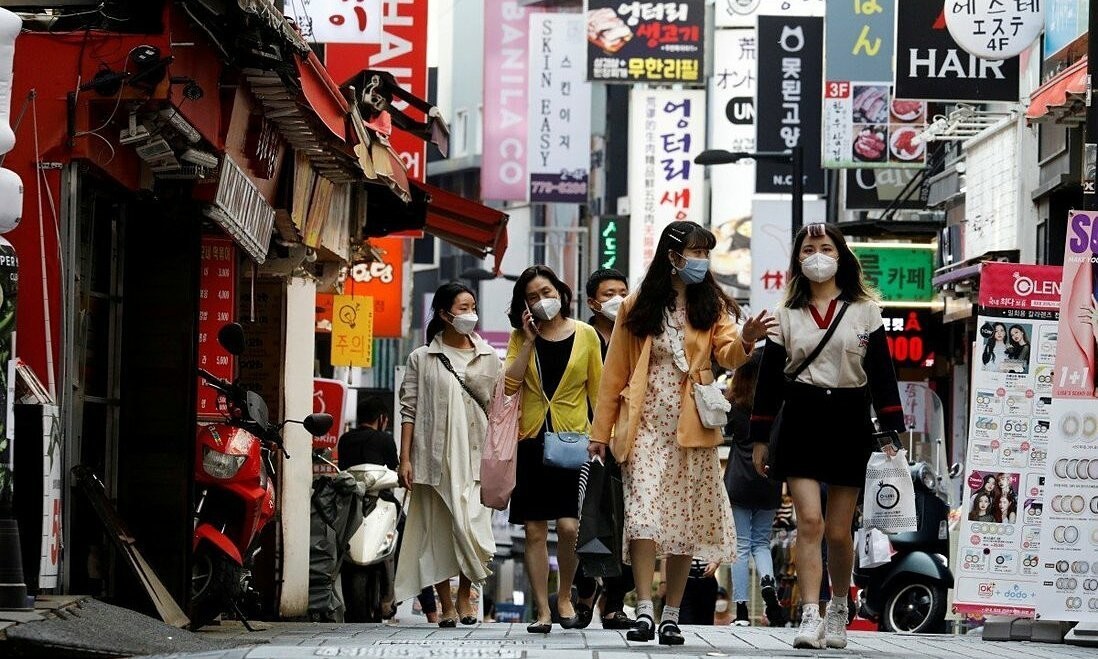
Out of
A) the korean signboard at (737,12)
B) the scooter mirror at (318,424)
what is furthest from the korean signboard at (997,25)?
the korean signboard at (737,12)

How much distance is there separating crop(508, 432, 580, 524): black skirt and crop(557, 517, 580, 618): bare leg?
0.18 ft

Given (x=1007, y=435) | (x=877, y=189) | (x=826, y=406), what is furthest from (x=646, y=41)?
(x=826, y=406)

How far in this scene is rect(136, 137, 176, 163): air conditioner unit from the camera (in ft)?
33.8

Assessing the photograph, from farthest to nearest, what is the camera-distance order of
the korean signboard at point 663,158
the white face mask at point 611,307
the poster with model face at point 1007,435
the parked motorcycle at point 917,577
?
the korean signboard at point 663,158 → the parked motorcycle at point 917,577 → the poster with model face at point 1007,435 → the white face mask at point 611,307

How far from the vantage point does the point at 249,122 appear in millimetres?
12008

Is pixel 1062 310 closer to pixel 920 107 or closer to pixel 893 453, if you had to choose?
pixel 893 453

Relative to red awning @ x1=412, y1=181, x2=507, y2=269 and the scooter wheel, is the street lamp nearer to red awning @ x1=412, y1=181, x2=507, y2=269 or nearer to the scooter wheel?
red awning @ x1=412, y1=181, x2=507, y2=269

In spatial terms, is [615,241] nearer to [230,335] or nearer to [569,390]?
[569,390]

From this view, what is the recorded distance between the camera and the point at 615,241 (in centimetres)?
4366

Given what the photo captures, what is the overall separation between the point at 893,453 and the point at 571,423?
235 centimetres

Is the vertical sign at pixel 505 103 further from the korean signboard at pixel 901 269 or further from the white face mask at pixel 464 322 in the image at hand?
the white face mask at pixel 464 322

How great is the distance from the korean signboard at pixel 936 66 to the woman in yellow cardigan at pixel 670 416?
40.4 ft

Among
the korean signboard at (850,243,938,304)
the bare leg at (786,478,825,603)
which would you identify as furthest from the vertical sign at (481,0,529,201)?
the bare leg at (786,478,825,603)

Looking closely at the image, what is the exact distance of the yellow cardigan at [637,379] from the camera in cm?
1013
